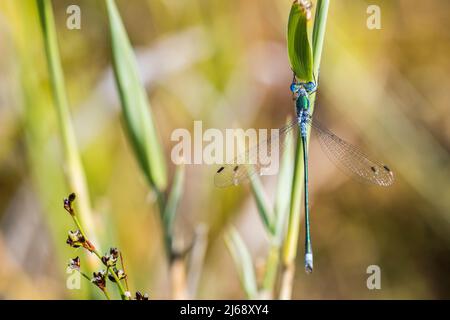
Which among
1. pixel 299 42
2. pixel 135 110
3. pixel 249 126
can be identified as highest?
pixel 299 42

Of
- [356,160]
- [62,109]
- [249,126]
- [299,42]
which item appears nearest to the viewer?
[299,42]

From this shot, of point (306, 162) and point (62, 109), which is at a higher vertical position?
point (62, 109)

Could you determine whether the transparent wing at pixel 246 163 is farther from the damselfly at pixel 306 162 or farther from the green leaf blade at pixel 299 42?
the green leaf blade at pixel 299 42

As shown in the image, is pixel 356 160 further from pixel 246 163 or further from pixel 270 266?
pixel 270 266

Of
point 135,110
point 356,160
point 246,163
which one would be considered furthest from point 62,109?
point 356,160

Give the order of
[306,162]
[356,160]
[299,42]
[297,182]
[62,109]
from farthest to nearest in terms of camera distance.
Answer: [356,160]
[306,162]
[62,109]
[297,182]
[299,42]

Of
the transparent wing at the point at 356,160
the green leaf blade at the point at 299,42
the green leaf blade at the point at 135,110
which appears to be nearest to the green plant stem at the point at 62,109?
the green leaf blade at the point at 135,110

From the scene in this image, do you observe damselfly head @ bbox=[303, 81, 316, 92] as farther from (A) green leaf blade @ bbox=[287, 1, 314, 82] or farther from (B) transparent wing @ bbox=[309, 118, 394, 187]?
(B) transparent wing @ bbox=[309, 118, 394, 187]
